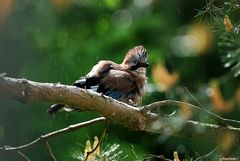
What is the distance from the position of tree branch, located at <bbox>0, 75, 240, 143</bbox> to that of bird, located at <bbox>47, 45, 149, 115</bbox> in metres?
0.97

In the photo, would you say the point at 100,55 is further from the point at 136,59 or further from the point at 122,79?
the point at 122,79

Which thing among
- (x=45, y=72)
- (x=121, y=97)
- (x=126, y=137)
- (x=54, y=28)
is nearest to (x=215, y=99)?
(x=121, y=97)

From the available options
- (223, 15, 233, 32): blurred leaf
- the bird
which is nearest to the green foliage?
the bird

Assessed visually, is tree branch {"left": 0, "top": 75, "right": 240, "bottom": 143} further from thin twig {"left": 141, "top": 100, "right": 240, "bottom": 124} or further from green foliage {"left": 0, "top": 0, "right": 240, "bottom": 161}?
green foliage {"left": 0, "top": 0, "right": 240, "bottom": 161}

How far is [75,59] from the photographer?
701cm

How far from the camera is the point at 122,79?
18.6 ft

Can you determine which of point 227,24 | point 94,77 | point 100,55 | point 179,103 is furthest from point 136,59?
point 179,103

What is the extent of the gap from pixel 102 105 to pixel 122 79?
1632 mm

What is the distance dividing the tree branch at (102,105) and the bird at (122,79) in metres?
0.97

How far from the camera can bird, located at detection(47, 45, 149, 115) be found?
212 inches

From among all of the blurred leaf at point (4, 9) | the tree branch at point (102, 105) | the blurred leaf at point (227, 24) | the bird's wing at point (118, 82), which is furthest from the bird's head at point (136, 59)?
the blurred leaf at point (4, 9)

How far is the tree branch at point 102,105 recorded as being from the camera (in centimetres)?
369

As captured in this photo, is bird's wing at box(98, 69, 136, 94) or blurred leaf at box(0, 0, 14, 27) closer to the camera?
blurred leaf at box(0, 0, 14, 27)

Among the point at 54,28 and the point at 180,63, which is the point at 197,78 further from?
the point at 54,28
